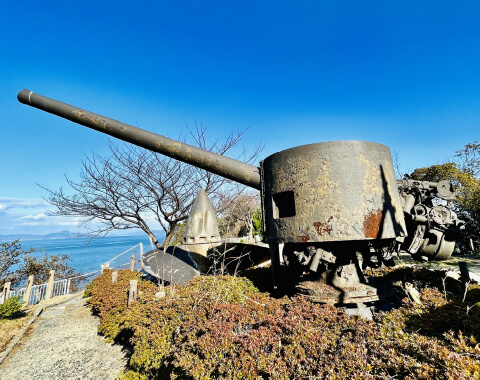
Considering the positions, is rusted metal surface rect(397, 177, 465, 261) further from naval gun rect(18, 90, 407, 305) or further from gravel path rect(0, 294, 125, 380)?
gravel path rect(0, 294, 125, 380)

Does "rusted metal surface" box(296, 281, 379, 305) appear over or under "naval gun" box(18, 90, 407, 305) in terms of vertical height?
under

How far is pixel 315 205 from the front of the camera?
3930 mm

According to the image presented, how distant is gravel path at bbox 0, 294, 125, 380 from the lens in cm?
454

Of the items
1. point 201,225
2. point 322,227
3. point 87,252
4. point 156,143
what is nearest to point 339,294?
point 322,227

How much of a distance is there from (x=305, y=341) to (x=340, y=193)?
6.86 ft

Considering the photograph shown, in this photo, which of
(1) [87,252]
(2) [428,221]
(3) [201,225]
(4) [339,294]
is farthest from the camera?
(1) [87,252]

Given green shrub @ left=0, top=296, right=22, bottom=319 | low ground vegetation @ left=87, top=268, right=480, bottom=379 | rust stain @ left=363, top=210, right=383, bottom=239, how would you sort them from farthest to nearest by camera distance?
green shrub @ left=0, top=296, right=22, bottom=319 → rust stain @ left=363, top=210, right=383, bottom=239 → low ground vegetation @ left=87, top=268, right=480, bottom=379

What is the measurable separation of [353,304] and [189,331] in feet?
Answer: 9.01

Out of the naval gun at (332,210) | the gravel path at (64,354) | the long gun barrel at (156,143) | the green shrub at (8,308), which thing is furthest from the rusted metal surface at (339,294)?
the green shrub at (8,308)

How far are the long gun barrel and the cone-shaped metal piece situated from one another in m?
4.21

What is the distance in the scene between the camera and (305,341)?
2.62m

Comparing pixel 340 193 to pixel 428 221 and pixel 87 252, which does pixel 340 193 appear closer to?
pixel 428 221

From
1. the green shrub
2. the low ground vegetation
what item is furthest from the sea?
the low ground vegetation

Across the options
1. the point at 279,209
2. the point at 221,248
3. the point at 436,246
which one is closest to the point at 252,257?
the point at 221,248
